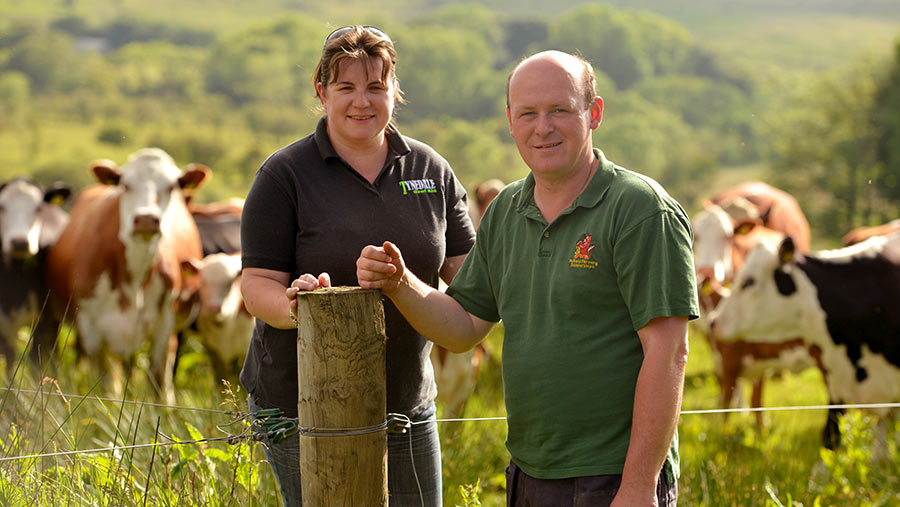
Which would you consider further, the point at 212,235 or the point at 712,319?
the point at 212,235

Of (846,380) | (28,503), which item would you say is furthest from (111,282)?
(846,380)

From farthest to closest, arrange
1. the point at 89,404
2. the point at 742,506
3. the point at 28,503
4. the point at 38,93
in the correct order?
the point at 38,93 → the point at 89,404 → the point at 742,506 → the point at 28,503

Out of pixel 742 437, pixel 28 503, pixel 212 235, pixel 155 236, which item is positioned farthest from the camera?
pixel 212 235

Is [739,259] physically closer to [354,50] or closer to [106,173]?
[106,173]

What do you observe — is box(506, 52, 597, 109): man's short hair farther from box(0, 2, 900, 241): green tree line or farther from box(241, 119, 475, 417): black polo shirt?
box(0, 2, 900, 241): green tree line

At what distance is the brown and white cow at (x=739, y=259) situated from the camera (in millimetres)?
7746

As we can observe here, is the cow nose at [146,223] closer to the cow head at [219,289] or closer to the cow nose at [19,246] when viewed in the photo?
the cow head at [219,289]

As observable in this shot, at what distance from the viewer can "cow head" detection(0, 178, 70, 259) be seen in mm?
7797

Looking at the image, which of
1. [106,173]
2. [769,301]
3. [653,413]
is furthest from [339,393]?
[106,173]

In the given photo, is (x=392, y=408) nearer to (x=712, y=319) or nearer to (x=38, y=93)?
(x=712, y=319)

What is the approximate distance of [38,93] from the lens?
89.5 m

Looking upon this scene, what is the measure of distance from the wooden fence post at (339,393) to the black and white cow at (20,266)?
635cm

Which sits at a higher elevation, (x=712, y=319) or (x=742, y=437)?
(x=712, y=319)

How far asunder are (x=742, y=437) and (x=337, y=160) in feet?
14.4
